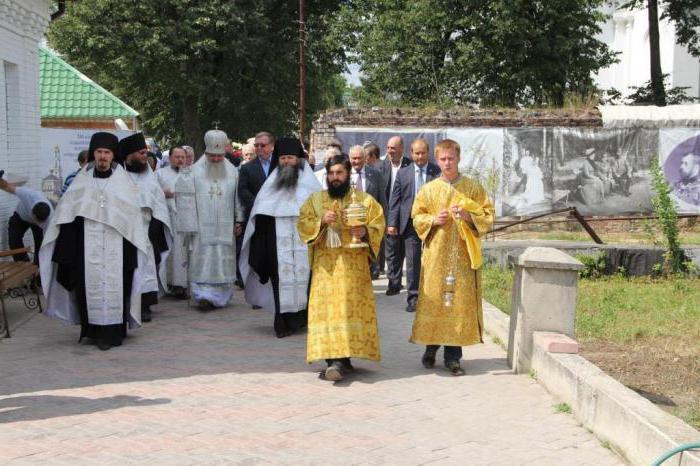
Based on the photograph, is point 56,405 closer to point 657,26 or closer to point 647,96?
point 647,96

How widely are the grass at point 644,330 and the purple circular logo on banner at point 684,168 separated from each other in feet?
27.1

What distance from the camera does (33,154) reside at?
1462 centimetres

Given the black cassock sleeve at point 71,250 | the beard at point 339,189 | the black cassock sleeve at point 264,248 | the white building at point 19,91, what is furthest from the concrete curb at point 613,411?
the white building at point 19,91

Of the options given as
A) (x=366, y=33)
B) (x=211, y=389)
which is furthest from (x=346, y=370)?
(x=366, y=33)

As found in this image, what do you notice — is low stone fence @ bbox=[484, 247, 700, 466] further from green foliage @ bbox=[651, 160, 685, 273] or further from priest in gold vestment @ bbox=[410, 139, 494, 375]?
green foliage @ bbox=[651, 160, 685, 273]

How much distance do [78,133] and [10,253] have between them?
25.3 feet

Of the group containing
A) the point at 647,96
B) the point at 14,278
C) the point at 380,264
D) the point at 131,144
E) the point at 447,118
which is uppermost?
the point at 647,96

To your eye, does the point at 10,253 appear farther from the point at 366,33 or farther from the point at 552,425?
the point at 366,33

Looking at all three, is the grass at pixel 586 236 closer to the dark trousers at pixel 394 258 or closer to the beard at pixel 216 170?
the dark trousers at pixel 394 258

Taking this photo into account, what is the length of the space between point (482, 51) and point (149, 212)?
847 inches

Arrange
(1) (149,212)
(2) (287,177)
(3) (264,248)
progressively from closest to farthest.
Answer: (2) (287,177) → (3) (264,248) → (1) (149,212)

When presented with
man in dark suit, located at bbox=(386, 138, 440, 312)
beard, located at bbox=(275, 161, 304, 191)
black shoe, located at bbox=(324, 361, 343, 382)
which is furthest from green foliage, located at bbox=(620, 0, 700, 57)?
black shoe, located at bbox=(324, 361, 343, 382)

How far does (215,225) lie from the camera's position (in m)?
11.8

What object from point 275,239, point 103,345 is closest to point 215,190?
point 275,239
